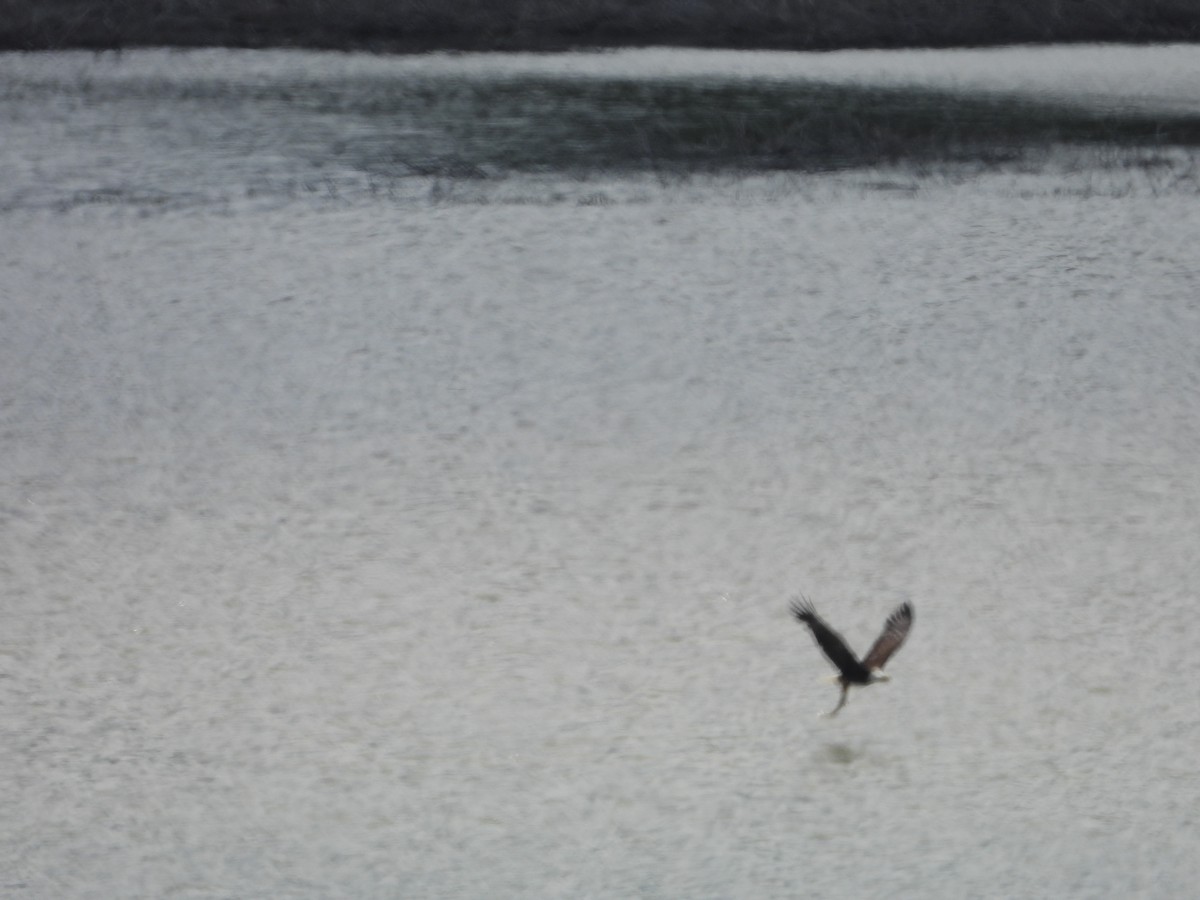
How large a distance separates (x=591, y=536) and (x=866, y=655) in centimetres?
63

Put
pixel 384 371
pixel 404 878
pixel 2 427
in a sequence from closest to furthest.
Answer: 1. pixel 404 878
2. pixel 2 427
3. pixel 384 371

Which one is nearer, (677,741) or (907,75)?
(677,741)

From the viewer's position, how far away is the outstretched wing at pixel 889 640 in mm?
2582

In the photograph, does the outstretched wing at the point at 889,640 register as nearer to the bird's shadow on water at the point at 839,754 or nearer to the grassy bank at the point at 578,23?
the bird's shadow on water at the point at 839,754

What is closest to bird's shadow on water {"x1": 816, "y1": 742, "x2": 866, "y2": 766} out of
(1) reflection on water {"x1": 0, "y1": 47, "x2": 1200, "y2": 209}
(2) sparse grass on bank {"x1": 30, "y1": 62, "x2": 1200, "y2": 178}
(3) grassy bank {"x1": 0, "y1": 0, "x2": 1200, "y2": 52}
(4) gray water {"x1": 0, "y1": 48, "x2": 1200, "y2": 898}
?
(4) gray water {"x1": 0, "y1": 48, "x2": 1200, "y2": 898}

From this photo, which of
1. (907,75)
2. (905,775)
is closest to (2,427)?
(905,775)

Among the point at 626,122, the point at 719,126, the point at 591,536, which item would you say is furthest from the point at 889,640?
the point at 626,122

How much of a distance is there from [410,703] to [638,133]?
12.6ft

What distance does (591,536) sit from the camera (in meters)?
3.09

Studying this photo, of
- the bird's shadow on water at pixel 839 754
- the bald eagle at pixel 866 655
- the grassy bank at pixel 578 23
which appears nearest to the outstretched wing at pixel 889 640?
the bald eagle at pixel 866 655

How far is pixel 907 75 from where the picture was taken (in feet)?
23.4

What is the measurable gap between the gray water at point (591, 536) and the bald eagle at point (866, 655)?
38 millimetres

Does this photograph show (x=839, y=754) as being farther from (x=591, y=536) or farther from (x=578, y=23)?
(x=578, y=23)

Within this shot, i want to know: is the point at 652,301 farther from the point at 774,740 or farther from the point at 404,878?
the point at 404,878
